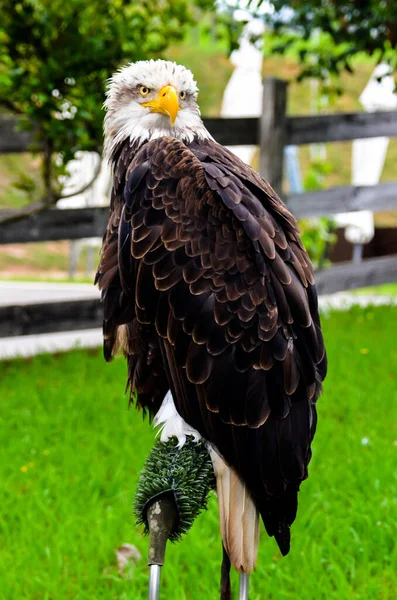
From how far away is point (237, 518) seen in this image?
2086 millimetres

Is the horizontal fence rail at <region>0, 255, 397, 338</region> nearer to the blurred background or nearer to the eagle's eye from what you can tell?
the blurred background

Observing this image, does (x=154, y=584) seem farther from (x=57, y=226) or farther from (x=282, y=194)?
(x=282, y=194)

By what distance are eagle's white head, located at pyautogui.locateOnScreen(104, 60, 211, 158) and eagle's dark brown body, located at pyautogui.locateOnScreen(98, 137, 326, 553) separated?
0.24 m

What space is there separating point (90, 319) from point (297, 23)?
2679 millimetres

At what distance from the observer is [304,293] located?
2.18 m

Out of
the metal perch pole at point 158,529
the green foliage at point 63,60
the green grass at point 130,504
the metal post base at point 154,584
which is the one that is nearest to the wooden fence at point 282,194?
the green foliage at point 63,60

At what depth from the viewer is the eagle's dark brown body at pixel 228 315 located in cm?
212

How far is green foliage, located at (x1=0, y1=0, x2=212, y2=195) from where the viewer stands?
4.83 meters

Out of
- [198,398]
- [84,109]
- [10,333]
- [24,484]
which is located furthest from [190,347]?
[10,333]

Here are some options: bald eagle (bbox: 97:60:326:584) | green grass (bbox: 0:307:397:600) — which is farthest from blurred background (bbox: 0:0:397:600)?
bald eagle (bbox: 97:60:326:584)

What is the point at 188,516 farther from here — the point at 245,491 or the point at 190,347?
the point at 190,347

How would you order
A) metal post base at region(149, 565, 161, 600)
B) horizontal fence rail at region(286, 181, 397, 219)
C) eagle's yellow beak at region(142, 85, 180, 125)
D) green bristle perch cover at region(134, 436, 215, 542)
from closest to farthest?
metal post base at region(149, 565, 161, 600), green bristle perch cover at region(134, 436, 215, 542), eagle's yellow beak at region(142, 85, 180, 125), horizontal fence rail at region(286, 181, 397, 219)

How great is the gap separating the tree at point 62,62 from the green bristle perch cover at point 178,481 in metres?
3.08

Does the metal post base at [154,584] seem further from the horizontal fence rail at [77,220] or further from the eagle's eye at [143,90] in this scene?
the horizontal fence rail at [77,220]
